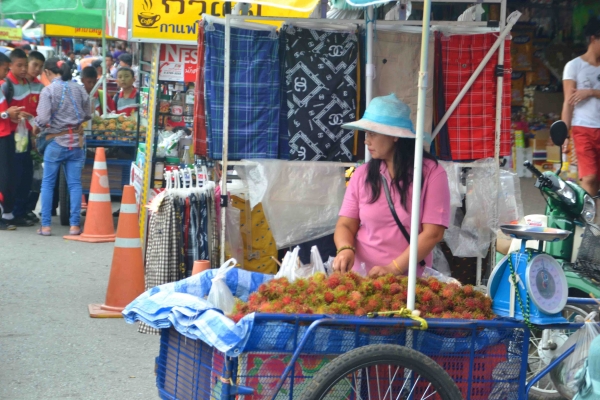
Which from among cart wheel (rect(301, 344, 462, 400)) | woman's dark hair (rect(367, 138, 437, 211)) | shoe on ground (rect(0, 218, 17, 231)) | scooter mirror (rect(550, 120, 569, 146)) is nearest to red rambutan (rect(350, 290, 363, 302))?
cart wheel (rect(301, 344, 462, 400))

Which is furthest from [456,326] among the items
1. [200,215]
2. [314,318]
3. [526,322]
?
[200,215]

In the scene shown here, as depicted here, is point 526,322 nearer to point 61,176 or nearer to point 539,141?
point 61,176

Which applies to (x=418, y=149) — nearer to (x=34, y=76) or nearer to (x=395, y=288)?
(x=395, y=288)

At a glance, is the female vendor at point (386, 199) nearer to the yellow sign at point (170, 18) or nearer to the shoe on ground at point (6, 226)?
the yellow sign at point (170, 18)

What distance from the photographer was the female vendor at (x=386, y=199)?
4520mm

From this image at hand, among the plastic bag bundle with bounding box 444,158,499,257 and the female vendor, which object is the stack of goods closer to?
the plastic bag bundle with bounding box 444,158,499,257

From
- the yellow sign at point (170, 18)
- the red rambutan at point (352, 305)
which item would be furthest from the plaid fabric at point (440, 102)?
the red rambutan at point (352, 305)

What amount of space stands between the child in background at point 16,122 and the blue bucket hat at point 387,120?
675 cm

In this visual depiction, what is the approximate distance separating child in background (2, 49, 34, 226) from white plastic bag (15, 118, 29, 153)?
0.19ft

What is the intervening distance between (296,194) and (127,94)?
7.13 metres

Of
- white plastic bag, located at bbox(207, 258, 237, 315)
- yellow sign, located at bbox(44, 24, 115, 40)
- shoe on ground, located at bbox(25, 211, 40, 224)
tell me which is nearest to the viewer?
white plastic bag, located at bbox(207, 258, 237, 315)

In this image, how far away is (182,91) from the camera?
8.78 meters

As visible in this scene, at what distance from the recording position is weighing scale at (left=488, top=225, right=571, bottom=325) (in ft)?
11.6

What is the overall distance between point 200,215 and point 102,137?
18.7ft
